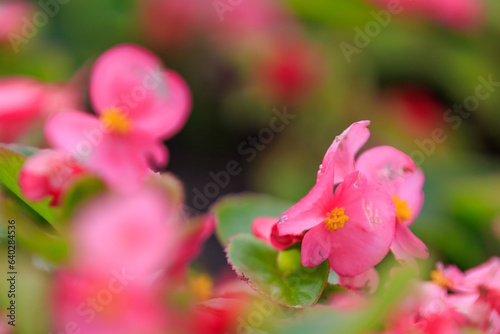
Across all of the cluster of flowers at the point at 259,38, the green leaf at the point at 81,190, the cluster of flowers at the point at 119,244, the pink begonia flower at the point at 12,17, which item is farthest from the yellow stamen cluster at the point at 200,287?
the cluster of flowers at the point at 259,38

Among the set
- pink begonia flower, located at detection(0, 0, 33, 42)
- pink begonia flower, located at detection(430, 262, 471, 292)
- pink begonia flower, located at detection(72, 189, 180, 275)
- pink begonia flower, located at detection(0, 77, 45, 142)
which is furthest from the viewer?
pink begonia flower, located at detection(0, 0, 33, 42)

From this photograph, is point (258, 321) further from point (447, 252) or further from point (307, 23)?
point (307, 23)

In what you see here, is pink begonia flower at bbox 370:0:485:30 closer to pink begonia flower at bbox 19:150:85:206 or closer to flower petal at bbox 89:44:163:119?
flower petal at bbox 89:44:163:119

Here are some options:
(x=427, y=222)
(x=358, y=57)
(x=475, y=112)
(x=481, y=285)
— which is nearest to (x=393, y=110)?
(x=358, y=57)

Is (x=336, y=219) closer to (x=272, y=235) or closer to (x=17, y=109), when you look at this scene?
(x=272, y=235)

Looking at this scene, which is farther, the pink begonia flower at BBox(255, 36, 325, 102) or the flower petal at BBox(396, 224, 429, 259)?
the pink begonia flower at BBox(255, 36, 325, 102)

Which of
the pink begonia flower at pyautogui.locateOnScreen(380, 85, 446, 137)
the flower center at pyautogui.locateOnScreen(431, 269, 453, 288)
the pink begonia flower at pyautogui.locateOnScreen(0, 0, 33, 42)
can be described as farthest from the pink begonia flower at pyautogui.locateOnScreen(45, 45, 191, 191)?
the pink begonia flower at pyautogui.locateOnScreen(380, 85, 446, 137)
